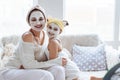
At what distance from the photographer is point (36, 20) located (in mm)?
2260

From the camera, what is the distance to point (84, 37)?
3.01 meters

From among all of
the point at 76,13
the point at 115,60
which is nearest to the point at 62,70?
the point at 115,60

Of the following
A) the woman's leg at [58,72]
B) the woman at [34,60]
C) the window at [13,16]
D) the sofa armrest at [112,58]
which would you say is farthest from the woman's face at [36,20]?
the window at [13,16]

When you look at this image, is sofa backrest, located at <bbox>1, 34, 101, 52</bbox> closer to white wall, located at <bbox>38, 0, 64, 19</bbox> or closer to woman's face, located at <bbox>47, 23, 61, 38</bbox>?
white wall, located at <bbox>38, 0, 64, 19</bbox>

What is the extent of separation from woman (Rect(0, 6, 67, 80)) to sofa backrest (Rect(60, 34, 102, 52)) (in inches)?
26.4

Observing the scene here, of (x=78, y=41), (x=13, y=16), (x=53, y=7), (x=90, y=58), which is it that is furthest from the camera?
(x=13, y=16)

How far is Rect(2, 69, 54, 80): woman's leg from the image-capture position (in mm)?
2074

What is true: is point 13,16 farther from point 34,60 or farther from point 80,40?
point 34,60

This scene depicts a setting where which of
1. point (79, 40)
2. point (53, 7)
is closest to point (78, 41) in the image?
point (79, 40)

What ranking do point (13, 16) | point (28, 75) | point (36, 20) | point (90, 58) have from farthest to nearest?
point (13, 16) → point (90, 58) → point (36, 20) → point (28, 75)

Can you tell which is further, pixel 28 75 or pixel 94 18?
pixel 94 18

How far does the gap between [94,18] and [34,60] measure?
1.57 m

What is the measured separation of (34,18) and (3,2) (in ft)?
4.09

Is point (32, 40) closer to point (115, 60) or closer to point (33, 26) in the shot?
point (33, 26)
